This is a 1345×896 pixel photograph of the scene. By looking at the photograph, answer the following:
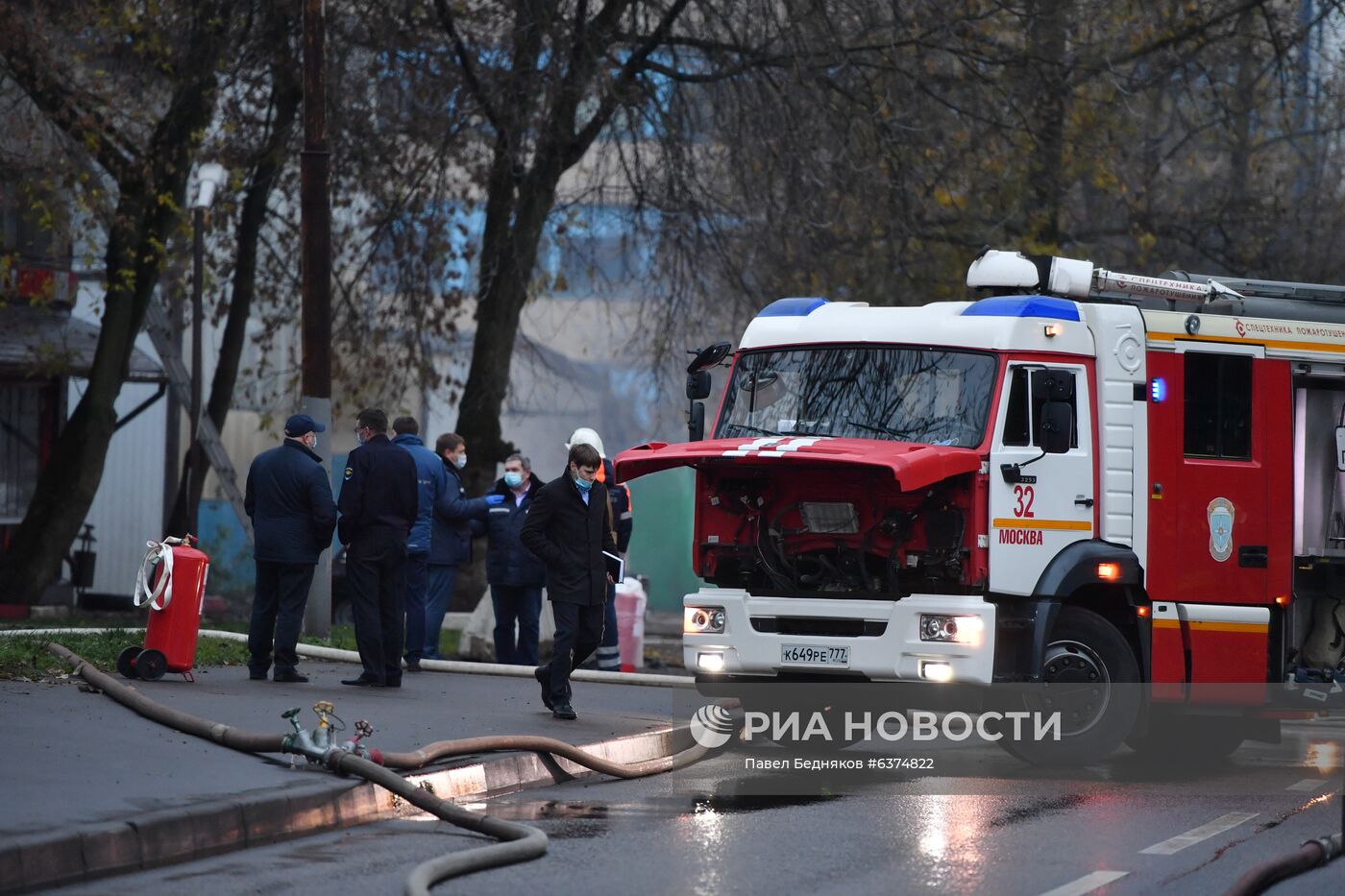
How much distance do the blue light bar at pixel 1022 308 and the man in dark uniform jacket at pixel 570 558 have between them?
8.71 feet

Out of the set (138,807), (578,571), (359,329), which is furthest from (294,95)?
(138,807)

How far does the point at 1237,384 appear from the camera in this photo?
12.0m

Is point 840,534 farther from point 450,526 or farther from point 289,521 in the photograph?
point 450,526

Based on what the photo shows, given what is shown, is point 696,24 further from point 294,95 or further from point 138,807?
point 138,807

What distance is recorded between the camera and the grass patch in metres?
12.2

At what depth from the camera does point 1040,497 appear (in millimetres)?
11094

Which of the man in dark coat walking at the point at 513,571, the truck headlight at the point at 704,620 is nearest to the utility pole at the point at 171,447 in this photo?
the man in dark coat walking at the point at 513,571

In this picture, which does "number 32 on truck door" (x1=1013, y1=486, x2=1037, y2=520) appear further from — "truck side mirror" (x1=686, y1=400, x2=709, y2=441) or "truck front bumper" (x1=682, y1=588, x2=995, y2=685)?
"truck side mirror" (x1=686, y1=400, x2=709, y2=441)

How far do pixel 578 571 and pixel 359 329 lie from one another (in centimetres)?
1151

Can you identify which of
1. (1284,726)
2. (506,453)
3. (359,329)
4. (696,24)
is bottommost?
(1284,726)

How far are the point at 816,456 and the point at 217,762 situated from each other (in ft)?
12.2

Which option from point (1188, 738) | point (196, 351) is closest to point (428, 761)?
point (1188, 738)

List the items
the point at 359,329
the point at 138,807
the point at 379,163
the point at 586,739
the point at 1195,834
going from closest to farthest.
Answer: the point at 138,807 < the point at 1195,834 < the point at 586,739 < the point at 379,163 < the point at 359,329

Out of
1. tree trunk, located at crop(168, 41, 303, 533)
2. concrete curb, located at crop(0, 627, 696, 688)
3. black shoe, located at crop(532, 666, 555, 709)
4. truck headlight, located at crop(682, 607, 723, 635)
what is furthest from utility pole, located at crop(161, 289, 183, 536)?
truck headlight, located at crop(682, 607, 723, 635)
